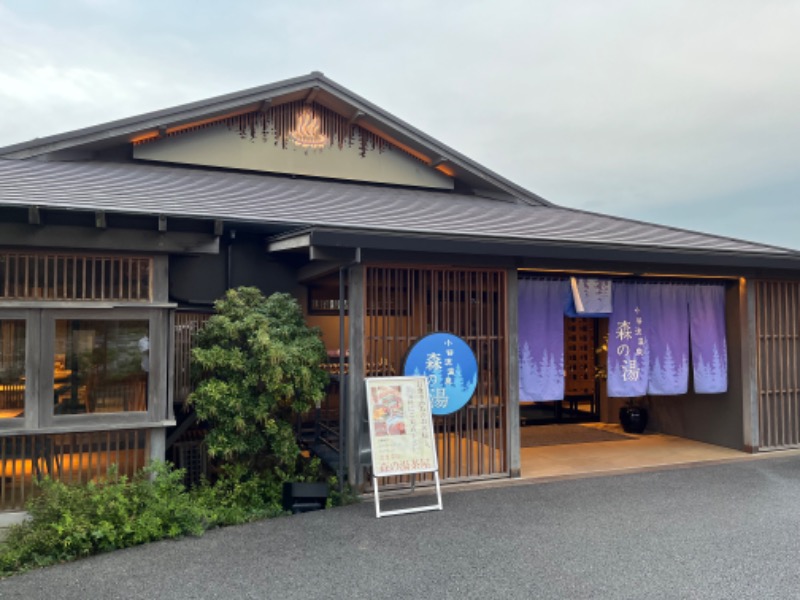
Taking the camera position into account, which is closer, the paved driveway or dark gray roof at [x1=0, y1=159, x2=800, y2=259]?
the paved driveway

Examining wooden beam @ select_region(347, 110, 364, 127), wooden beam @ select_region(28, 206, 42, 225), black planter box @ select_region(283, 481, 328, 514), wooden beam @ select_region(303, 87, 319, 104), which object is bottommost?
black planter box @ select_region(283, 481, 328, 514)

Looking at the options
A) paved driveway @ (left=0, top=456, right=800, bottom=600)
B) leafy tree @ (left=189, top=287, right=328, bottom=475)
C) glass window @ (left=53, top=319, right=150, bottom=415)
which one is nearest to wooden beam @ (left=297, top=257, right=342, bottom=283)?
leafy tree @ (left=189, top=287, right=328, bottom=475)

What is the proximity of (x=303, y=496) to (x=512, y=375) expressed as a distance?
9.19 feet

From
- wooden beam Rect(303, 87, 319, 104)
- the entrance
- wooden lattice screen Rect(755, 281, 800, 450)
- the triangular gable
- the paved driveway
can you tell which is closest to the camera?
the paved driveway

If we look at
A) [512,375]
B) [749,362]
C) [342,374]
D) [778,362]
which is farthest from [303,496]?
[778,362]

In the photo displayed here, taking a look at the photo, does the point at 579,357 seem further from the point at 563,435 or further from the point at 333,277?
the point at 333,277

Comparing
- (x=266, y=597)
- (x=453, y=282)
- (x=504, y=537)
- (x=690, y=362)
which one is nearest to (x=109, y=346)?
(x=266, y=597)

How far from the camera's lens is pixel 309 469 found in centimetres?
612

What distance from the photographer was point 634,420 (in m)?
9.84

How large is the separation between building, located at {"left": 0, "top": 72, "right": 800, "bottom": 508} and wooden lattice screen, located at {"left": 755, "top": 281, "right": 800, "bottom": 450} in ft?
0.10

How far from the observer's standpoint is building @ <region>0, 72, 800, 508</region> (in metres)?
5.40

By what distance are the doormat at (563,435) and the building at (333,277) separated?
1014 mm

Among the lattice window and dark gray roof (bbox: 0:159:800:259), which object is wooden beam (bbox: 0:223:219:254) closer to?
the lattice window

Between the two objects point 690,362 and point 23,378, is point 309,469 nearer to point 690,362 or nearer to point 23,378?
point 23,378
